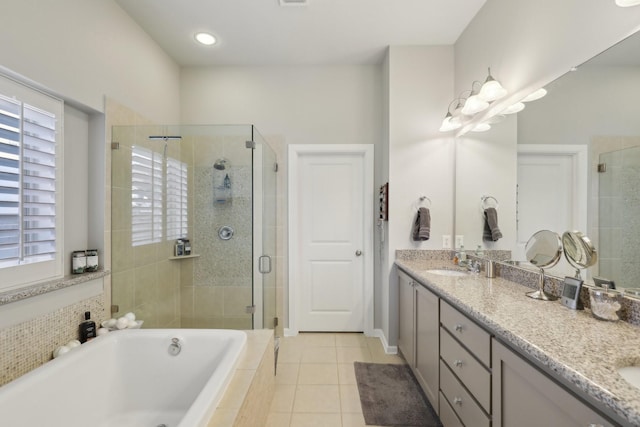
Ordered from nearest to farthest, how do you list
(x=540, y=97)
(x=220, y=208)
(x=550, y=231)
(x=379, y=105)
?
1. (x=550, y=231)
2. (x=540, y=97)
3. (x=220, y=208)
4. (x=379, y=105)

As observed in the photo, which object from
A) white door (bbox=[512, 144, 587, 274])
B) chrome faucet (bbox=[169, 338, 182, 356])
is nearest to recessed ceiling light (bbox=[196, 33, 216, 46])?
chrome faucet (bbox=[169, 338, 182, 356])

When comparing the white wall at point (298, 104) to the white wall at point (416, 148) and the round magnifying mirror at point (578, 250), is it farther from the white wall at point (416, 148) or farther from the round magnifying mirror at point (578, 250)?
the round magnifying mirror at point (578, 250)

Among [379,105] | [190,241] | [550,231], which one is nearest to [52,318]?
[190,241]

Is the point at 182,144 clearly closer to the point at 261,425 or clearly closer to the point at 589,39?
the point at 261,425

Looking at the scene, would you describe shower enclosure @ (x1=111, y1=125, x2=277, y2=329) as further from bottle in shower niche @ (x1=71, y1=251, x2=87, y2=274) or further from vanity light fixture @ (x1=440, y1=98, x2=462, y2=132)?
vanity light fixture @ (x1=440, y1=98, x2=462, y2=132)

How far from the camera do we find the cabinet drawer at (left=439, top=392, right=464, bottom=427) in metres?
1.39

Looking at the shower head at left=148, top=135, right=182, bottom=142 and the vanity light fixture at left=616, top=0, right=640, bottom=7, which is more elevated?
the vanity light fixture at left=616, top=0, right=640, bottom=7

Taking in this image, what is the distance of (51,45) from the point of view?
1508 mm

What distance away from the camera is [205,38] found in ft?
7.95

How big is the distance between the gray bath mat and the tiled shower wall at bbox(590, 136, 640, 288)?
51.4 inches

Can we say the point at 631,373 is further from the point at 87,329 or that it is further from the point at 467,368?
the point at 87,329

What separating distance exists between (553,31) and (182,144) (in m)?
2.54

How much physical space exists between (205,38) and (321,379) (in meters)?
3.05

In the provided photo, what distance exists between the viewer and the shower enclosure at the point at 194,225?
2.11m
